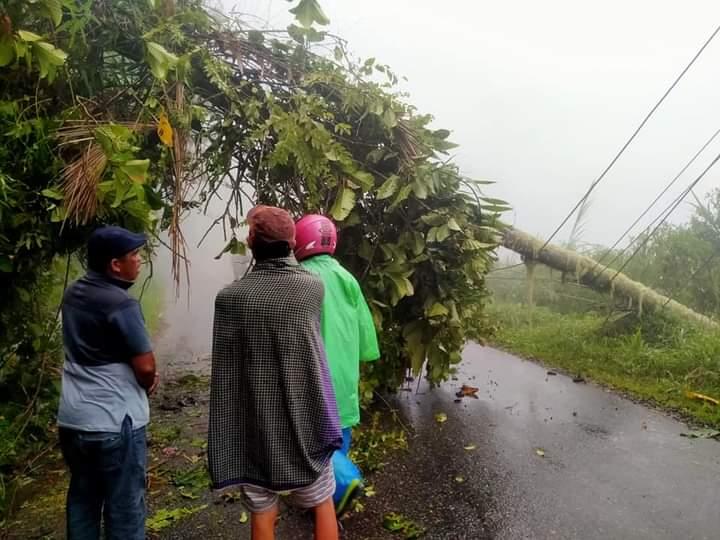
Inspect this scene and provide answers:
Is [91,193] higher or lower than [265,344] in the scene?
higher

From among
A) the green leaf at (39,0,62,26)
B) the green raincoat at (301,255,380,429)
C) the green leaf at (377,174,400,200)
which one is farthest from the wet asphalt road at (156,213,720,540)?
the green leaf at (39,0,62,26)

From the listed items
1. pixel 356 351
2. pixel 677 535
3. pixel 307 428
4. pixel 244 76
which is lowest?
pixel 677 535

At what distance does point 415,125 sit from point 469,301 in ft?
4.91

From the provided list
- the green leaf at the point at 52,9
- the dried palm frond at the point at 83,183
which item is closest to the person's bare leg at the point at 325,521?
the dried palm frond at the point at 83,183

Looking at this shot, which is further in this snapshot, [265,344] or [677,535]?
[677,535]

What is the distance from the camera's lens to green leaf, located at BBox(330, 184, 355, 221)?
3730mm

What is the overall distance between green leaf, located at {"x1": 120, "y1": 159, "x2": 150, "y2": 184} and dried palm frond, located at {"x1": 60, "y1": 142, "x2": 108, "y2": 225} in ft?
0.52

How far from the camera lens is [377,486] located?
359 cm

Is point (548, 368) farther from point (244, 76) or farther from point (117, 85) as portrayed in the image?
point (117, 85)

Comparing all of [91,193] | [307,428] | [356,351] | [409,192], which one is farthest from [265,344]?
[409,192]

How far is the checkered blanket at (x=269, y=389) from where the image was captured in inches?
84.7

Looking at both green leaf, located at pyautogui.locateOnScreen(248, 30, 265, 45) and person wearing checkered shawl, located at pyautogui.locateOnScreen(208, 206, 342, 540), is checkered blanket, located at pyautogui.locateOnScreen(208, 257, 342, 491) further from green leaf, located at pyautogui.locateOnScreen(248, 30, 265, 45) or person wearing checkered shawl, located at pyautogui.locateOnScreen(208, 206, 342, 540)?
green leaf, located at pyautogui.locateOnScreen(248, 30, 265, 45)

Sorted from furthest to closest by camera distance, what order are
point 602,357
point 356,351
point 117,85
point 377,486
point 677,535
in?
1. point 602,357
2. point 377,486
3. point 117,85
4. point 677,535
5. point 356,351

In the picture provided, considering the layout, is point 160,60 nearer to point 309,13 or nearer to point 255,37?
point 309,13
